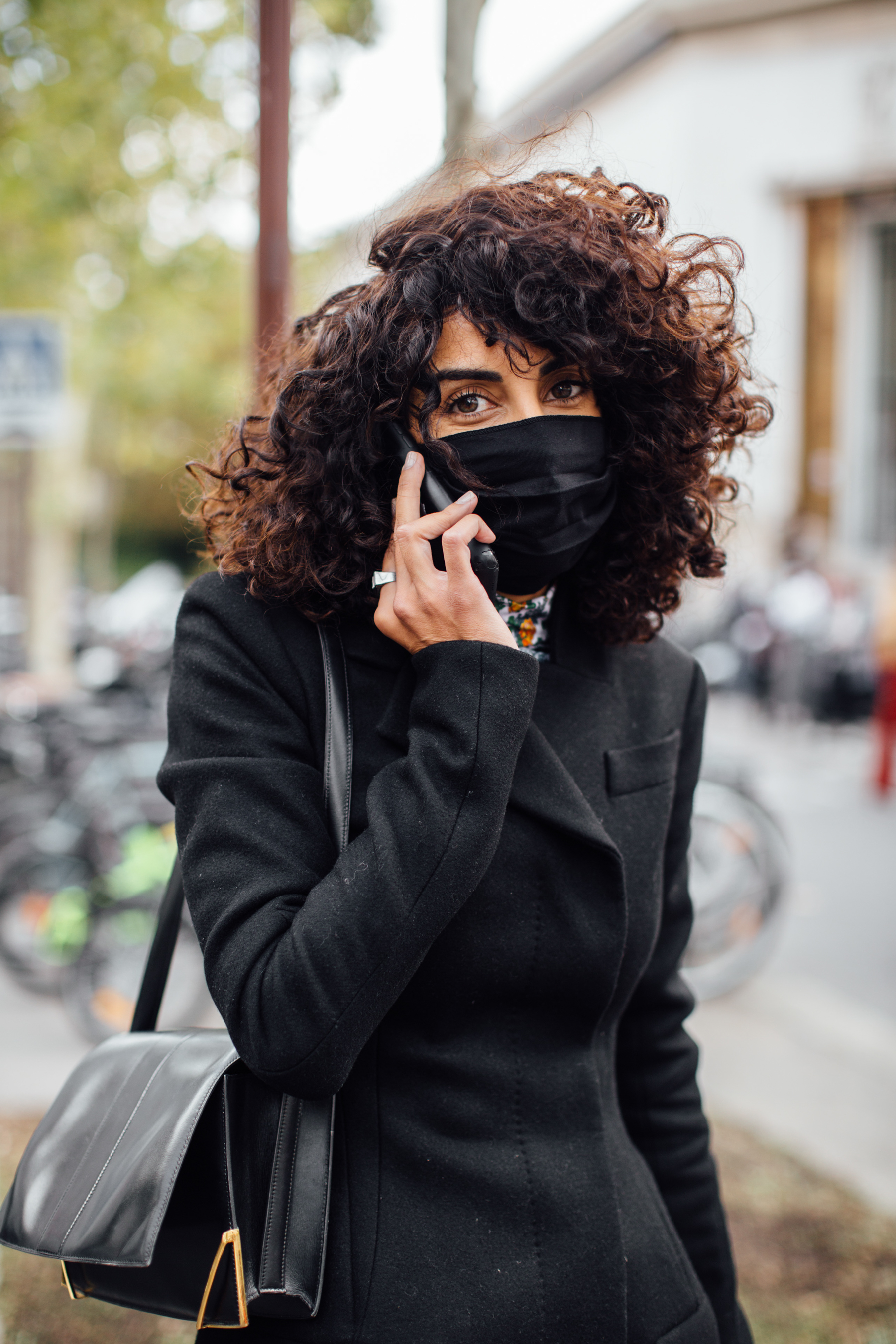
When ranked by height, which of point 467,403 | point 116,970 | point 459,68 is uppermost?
point 459,68

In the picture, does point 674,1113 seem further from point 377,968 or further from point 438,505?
point 438,505

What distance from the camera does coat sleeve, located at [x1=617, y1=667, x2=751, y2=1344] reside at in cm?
154

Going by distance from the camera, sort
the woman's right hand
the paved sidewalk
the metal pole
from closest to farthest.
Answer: the woman's right hand
the metal pole
the paved sidewalk

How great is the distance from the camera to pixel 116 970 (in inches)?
160

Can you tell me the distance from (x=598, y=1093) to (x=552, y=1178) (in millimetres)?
123

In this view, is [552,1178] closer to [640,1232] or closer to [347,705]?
[640,1232]

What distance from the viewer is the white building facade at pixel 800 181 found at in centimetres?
1474

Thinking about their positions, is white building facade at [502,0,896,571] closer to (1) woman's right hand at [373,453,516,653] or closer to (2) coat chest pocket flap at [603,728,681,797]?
(2) coat chest pocket flap at [603,728,681,797]

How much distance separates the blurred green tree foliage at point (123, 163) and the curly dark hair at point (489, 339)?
2.85 ft

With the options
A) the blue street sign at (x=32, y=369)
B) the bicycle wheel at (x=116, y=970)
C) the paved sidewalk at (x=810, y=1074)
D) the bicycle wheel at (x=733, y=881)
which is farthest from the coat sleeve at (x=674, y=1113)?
the blue street sign at (x=32, y=369)

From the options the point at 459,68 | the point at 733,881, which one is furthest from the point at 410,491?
the point at 733,881

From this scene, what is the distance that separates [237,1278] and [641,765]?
2.60 ft

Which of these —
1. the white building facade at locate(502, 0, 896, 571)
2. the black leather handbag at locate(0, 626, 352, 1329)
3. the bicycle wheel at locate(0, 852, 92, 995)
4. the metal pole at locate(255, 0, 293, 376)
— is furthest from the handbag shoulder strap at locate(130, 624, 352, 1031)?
the white building facade at locate(502, 0, 896, 571)

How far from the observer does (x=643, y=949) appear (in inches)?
57.1
